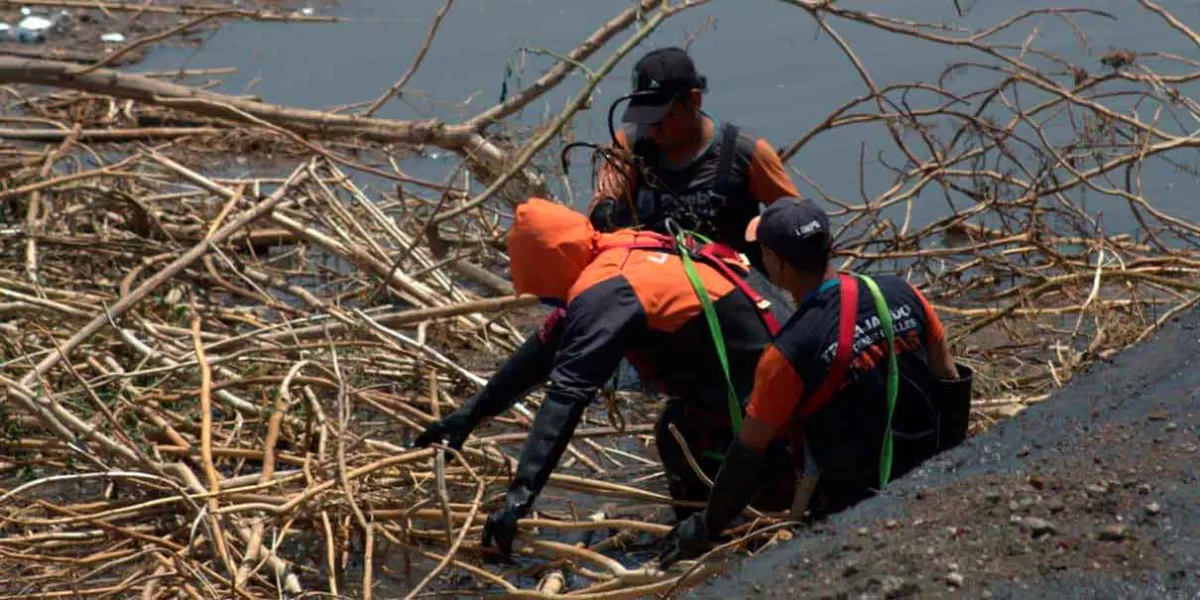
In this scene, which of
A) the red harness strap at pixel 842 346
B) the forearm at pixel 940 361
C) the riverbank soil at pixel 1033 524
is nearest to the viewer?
the riverbank soil at pixel 1033 524

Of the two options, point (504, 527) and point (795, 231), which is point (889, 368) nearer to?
point (795, 231)

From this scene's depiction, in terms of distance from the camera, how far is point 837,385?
15.7 ft

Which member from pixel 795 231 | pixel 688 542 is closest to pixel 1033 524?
pixel 795 231

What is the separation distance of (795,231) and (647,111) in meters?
1.06

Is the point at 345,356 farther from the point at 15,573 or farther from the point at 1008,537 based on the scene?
the point at 1008,537

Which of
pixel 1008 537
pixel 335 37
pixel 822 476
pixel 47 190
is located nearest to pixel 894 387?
pixel 822 476

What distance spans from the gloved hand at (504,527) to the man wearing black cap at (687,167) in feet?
3.27

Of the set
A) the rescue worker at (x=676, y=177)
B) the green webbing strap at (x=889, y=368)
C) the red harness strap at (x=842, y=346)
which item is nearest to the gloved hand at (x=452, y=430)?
the rescue worker at (x=676, y=177)

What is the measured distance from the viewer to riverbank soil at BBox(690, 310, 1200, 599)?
4.07 metres

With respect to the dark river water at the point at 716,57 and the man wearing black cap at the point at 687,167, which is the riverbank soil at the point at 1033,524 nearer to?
the man wearing black cap at the point at 687,167

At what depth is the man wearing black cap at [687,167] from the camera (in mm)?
5703

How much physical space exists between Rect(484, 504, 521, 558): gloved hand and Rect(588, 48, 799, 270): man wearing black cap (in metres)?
1.00

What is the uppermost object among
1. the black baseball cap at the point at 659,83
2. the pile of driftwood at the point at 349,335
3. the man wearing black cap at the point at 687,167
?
the black baseball cap at the point at 659,83

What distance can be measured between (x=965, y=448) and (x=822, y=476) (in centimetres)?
36
